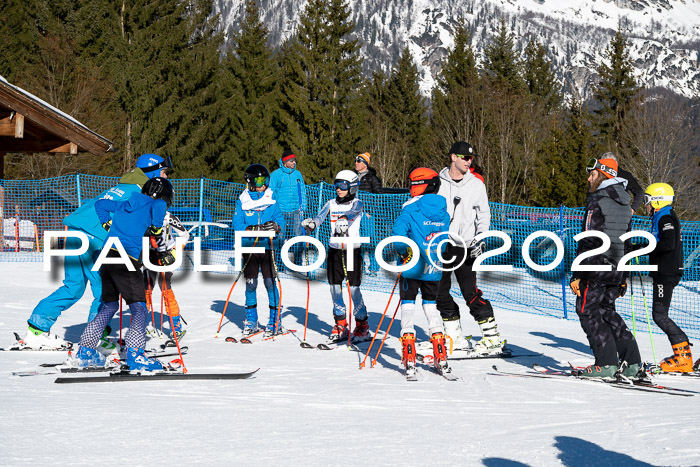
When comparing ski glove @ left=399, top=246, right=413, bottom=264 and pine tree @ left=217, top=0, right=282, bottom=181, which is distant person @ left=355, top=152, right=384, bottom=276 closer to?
ski glove @ left=399, top=246, right=413, bottom=264

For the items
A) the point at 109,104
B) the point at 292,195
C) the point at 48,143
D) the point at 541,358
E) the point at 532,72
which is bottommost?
the point at 541,358

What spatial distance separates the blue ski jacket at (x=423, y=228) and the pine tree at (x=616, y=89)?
37.8 m

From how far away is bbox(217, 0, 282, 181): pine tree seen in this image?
37.4m

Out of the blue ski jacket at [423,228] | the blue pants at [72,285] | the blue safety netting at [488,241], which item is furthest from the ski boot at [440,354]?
the blue safety netting at [488,241]

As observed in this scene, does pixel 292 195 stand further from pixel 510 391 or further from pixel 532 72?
pixel 532 72

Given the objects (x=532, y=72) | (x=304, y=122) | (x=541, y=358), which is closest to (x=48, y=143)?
(x=541, y=358)

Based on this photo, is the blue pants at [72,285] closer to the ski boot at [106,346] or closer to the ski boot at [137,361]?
the ski boot at [106,346]

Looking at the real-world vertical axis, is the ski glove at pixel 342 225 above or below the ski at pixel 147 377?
above

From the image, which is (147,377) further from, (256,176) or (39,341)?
(256,176)

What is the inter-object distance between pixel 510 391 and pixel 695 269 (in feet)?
30.8

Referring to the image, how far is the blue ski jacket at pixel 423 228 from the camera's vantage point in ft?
22.5

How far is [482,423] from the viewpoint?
5344 mm

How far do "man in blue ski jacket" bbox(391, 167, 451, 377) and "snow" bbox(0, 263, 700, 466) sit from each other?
35 cm

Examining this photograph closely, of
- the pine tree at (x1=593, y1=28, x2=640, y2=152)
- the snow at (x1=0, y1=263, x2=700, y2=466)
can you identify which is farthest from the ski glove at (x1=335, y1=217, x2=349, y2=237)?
the pine tree at (x1=593, y1=28, x2=640, y2=152)
